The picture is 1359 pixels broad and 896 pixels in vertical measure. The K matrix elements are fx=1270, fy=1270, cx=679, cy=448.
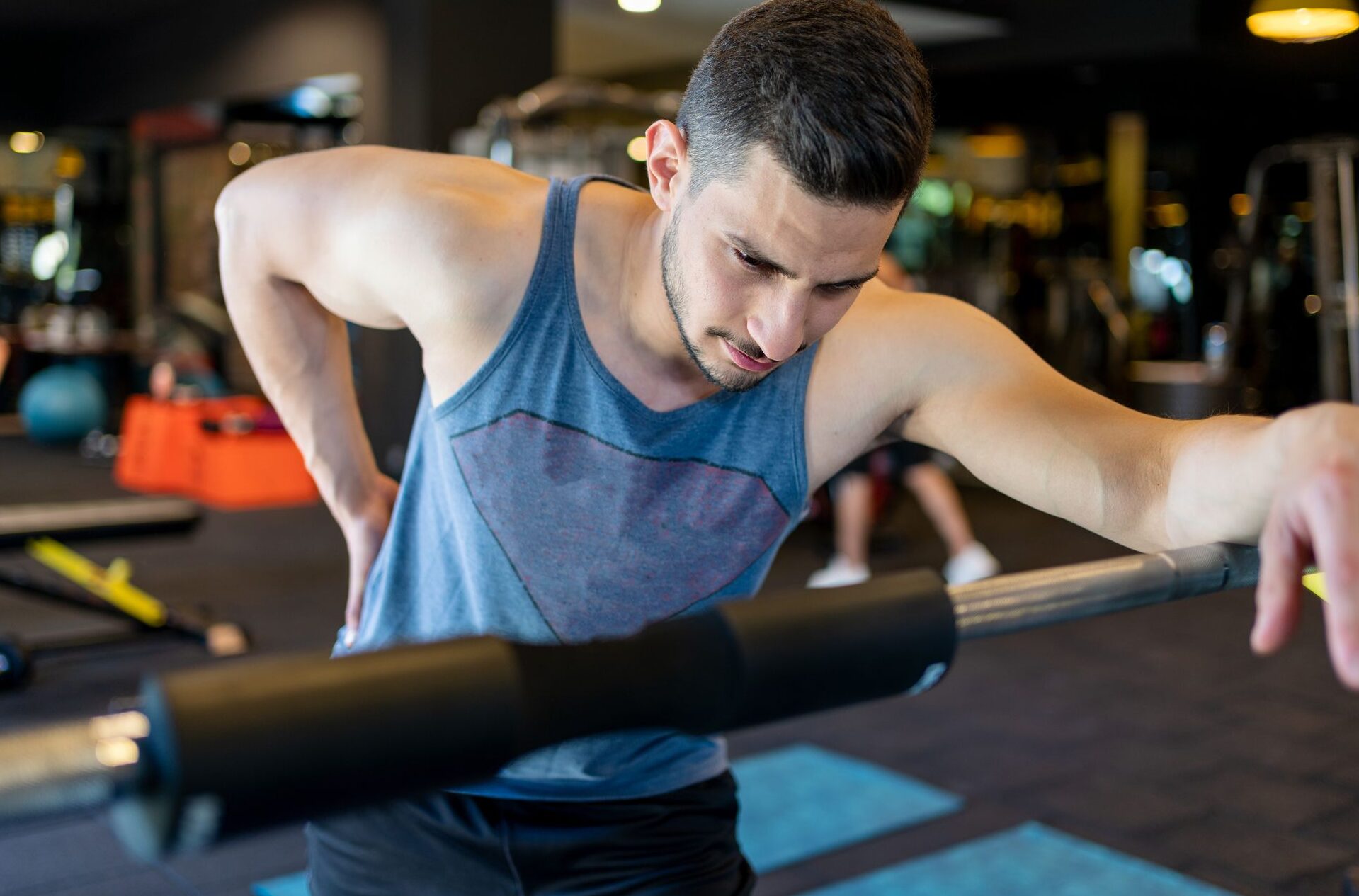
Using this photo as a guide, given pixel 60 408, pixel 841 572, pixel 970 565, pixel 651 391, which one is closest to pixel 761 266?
Result: pixel 651 391

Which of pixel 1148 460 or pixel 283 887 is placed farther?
pixel 283 887

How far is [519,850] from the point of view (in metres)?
1.31

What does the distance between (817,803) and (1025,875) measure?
→ 594mm

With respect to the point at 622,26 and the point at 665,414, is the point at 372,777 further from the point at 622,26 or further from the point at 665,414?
the point at 622,26

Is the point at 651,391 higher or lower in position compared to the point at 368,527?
higher

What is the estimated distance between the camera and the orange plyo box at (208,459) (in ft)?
25.1

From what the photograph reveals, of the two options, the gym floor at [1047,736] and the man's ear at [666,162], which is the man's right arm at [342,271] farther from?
the gym floor at [1047,736]

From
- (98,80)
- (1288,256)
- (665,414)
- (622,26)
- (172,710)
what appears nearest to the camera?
(172,710)

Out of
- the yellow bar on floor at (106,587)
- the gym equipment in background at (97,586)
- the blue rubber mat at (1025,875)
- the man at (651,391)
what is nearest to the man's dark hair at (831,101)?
the man at (651,391)

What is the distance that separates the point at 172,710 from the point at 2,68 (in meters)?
12.9

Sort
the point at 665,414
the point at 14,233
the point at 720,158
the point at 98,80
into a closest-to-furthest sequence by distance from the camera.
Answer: the point at 720,158
the point at 665,414
the point at 98,80
the point at 14,233

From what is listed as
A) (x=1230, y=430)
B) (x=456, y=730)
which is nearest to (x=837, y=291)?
(x=1230, y=430)

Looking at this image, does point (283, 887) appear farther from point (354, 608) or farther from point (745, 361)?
point (745, 361)

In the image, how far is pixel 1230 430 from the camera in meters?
0.92
